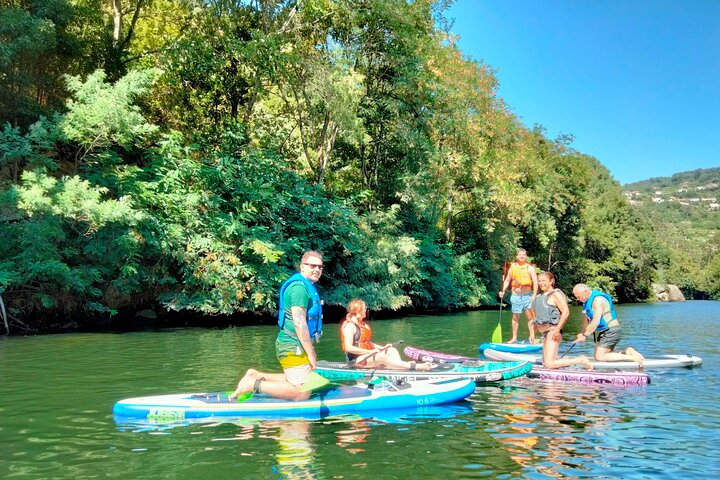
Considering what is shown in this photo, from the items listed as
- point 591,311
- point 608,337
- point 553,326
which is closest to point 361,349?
point 553,326

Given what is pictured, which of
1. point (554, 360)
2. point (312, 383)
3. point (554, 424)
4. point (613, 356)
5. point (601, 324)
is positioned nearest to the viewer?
point (554, 424)

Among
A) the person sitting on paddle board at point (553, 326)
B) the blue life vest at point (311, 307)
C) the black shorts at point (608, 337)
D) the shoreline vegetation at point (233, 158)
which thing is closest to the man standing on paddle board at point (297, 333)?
the blue life vest at point (311, 307)

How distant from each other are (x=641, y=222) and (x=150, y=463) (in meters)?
69.0

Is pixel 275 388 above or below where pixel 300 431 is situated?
above

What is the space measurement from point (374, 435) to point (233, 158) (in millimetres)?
16004

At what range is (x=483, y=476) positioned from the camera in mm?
5594

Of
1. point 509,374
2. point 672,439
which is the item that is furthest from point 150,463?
point 509,374

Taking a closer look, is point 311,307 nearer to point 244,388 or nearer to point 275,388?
A: point 275,388

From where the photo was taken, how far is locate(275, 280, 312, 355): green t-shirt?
7355 mm

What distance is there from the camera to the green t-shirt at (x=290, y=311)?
7355mm

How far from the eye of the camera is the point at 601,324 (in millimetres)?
11547

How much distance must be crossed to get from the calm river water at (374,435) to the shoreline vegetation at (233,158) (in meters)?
7.09

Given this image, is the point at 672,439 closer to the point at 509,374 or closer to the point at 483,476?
the point at 483,476

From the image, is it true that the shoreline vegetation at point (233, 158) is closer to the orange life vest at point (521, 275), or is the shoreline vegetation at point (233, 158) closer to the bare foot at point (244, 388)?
the orange life vest at point (521, 275)
